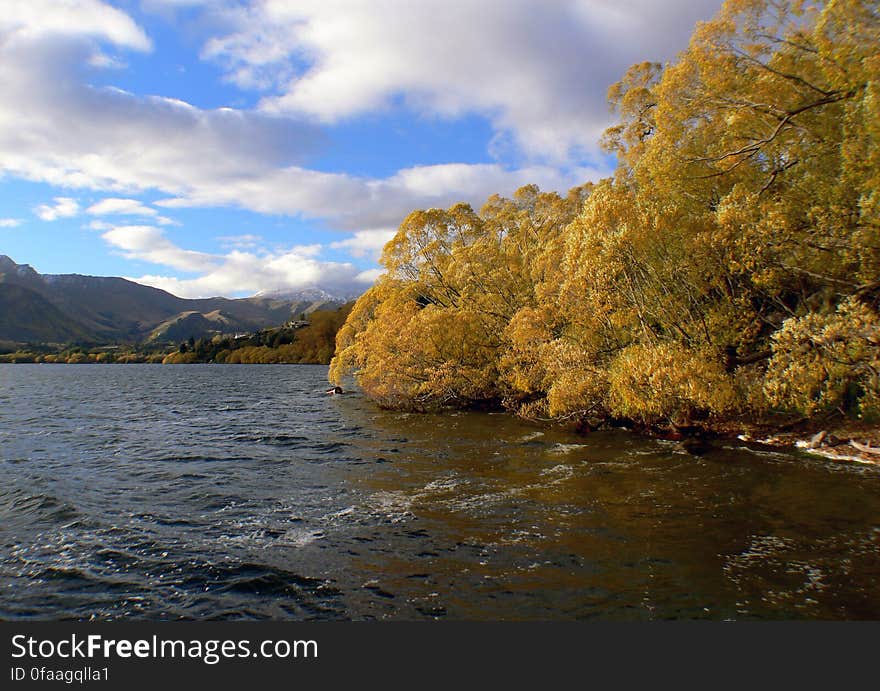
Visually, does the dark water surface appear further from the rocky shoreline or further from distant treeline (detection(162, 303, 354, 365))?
distant treeline (detection(162, 303, 354, 365))

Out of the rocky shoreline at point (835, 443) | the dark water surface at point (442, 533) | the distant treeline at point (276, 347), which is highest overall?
the distant treeline at point (276, 347)

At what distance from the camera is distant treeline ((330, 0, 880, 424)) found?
54.9ft

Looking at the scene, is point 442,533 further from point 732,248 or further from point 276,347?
point 276,347

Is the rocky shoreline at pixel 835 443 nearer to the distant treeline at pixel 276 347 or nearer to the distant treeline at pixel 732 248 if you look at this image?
the distant treeline at pixel 732 248

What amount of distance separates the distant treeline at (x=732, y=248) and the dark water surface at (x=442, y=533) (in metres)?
3.24

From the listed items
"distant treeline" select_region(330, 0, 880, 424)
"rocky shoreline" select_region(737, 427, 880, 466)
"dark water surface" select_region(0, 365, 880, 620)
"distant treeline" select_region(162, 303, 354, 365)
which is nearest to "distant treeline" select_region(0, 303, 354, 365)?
"distant treeline" select_region(162, 303, 354, 365)

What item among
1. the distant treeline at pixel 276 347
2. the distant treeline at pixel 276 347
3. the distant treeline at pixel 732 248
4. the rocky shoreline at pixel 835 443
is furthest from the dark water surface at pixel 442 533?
the distant treeline at pixel 276 347

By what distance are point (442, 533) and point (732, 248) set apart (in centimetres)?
1695

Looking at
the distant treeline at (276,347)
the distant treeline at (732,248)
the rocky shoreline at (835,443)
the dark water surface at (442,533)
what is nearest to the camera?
the dark water surface at (442,533)

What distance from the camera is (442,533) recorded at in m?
12.5

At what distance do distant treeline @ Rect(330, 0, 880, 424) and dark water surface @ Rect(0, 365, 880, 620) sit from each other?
324cm

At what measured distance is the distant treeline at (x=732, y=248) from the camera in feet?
54.9

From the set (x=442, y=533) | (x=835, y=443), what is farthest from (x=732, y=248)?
(x=442, y=533)

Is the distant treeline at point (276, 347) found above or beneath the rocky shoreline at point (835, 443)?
above
